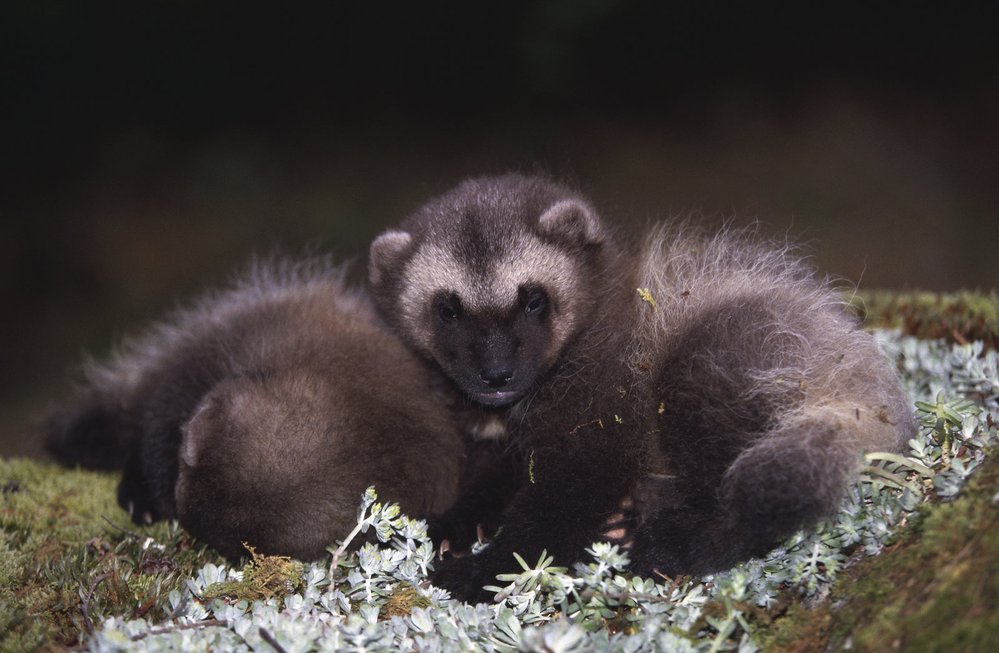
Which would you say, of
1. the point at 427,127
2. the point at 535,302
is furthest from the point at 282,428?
the point at 427,127

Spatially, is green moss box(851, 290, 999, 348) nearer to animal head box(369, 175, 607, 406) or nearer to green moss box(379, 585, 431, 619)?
animal head box(369, 175, 607, 406)

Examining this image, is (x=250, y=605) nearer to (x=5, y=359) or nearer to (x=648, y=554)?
(x=648, y=554)

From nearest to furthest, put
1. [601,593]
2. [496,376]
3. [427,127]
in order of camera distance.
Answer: [601,593]
[496,376]
[427,127]

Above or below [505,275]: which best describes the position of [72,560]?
below

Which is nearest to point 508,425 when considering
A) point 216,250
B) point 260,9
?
point 260,9

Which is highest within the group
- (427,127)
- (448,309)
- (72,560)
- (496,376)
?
(427,127)

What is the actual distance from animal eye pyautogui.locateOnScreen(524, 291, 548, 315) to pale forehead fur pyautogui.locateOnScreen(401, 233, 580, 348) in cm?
3

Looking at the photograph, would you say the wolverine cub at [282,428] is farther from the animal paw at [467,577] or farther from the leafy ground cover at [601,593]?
the animal paw at [467,577]

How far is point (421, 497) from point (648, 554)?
0.97 metres

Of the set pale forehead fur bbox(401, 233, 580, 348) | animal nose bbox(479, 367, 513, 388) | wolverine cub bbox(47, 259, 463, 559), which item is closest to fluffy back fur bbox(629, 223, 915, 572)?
pale forehead fur bbox(401, 233, 580, 348)

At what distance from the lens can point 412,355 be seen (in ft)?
12.6

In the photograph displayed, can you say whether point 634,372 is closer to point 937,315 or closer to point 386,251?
point 386,251

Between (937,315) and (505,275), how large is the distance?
2.58 metres

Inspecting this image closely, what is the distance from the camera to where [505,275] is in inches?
136
